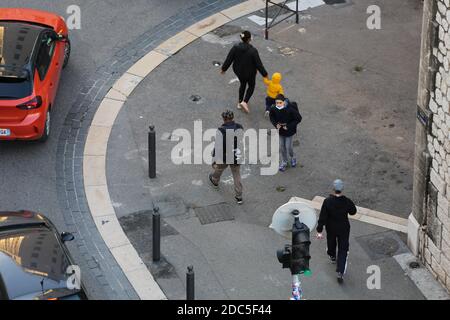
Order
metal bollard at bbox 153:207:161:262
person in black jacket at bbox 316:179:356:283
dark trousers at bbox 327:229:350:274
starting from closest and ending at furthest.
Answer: person in black jacket at bbox 316:179:356:283, dark trousers at bbox 327:229:350:274, metal bollard at bbox 153:207:161:262

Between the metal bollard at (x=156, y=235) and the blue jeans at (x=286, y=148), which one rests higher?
the blue jeans at (x=286, y=148)

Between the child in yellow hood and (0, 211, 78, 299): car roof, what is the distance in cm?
557

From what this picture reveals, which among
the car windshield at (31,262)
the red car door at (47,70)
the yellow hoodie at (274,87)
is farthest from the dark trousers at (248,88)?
the car windshield at (31,262)

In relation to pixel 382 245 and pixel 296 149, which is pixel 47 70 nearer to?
pixel 296 149

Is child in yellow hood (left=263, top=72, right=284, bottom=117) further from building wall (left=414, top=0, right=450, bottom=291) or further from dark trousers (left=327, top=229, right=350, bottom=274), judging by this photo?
dark trousers (left=327, top=229, right=350, bottom=274)

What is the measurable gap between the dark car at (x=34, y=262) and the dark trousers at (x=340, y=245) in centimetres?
392

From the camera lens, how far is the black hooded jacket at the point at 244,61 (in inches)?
832

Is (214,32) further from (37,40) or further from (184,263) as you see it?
(184,263)

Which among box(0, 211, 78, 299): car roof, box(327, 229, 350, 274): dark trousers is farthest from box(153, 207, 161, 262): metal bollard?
box(327, 229, 350, 274): dark trousers

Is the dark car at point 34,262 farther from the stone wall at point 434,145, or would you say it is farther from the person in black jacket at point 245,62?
the person in black jacket at point 245,62

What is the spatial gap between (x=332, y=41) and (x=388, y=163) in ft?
14.2

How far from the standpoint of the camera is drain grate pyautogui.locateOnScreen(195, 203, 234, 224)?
749 inches

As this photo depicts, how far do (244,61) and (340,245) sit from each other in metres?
5.16

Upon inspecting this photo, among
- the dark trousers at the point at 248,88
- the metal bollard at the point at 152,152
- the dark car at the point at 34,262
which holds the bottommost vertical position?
the dark car at the point at 34,262
